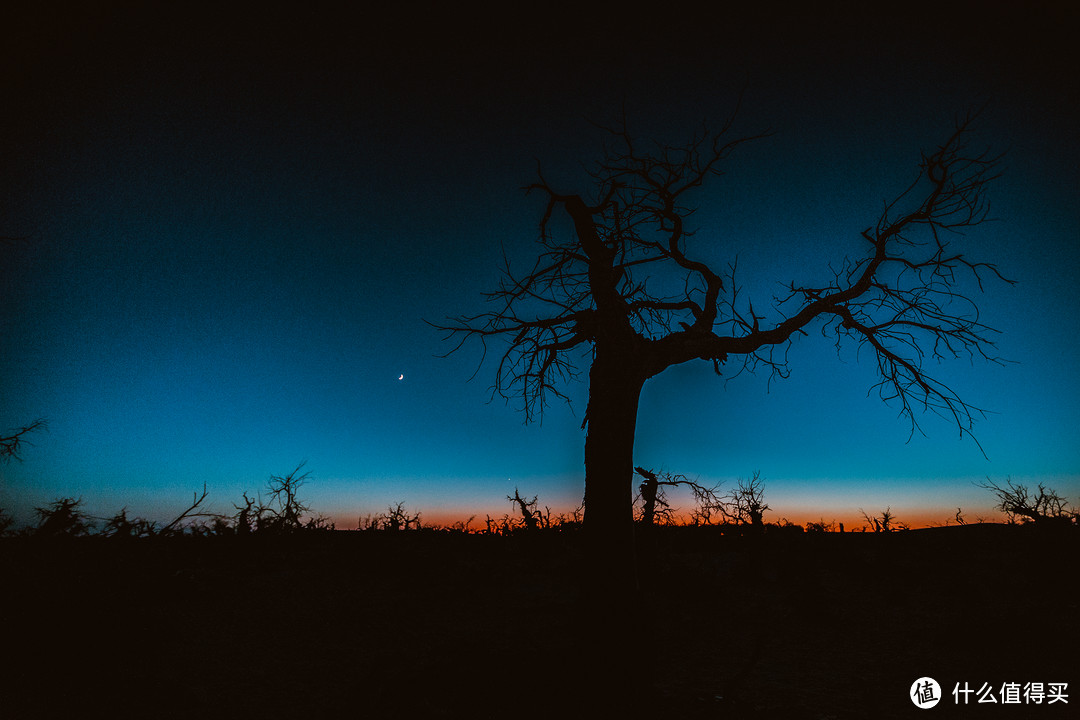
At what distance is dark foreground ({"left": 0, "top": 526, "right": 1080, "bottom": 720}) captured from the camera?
5941 mm

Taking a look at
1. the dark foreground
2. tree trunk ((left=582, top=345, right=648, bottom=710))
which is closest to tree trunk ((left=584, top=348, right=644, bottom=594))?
tree trunk ((left=582, top=345, right=648, bottom=710))

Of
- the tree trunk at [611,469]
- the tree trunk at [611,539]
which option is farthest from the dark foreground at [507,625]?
the tree trunk at [611,469]

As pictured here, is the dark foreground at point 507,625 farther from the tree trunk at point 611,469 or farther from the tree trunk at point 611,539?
the tree trunk at point 611,469

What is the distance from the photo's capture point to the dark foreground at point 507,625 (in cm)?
594

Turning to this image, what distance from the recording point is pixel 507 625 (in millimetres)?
8352

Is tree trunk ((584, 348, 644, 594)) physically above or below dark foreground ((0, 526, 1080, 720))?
above

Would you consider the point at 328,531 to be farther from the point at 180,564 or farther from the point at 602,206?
the point at 602,206

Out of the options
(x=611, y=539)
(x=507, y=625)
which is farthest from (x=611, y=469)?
(x=507, y=625)

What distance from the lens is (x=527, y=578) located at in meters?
10.2

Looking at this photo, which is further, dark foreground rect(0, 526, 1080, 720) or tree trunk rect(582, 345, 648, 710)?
dark foreground rect(0, 526, 1080, 720)

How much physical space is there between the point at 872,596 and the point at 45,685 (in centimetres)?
1173

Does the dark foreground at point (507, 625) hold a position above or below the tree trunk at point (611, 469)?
below

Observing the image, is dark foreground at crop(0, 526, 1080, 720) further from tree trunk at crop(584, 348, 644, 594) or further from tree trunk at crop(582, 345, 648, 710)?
tree trunk at crop(584, 348, 644, 594)

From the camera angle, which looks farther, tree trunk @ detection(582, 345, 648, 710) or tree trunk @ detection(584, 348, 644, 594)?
tree trunk @ detection(584, 348, 644, 594)
